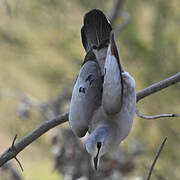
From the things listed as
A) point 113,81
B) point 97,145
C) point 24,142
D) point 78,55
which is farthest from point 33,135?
point 78,55

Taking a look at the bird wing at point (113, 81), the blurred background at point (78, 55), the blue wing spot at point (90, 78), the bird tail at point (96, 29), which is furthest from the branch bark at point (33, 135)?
the blurred background at point (78, 55)

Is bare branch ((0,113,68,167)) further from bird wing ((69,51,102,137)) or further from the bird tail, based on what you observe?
the bird tail

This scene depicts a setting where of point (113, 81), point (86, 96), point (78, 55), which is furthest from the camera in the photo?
point (78, 55)

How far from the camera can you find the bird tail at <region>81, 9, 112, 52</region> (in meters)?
2.53

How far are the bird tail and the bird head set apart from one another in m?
0.53

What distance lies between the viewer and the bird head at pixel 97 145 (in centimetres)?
231

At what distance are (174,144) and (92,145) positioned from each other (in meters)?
2.87

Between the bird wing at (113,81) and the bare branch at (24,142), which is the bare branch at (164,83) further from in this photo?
the bare branch at (24,142)

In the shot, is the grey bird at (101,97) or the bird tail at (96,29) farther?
the bird tail at (96,29)

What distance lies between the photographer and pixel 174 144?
16.4 feet

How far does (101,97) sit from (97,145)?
0.30 meters

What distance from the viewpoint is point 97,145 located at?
2316mm

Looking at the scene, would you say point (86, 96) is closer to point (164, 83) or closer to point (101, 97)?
point (101, 97)

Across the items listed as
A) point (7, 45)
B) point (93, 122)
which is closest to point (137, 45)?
point (7, 45)
